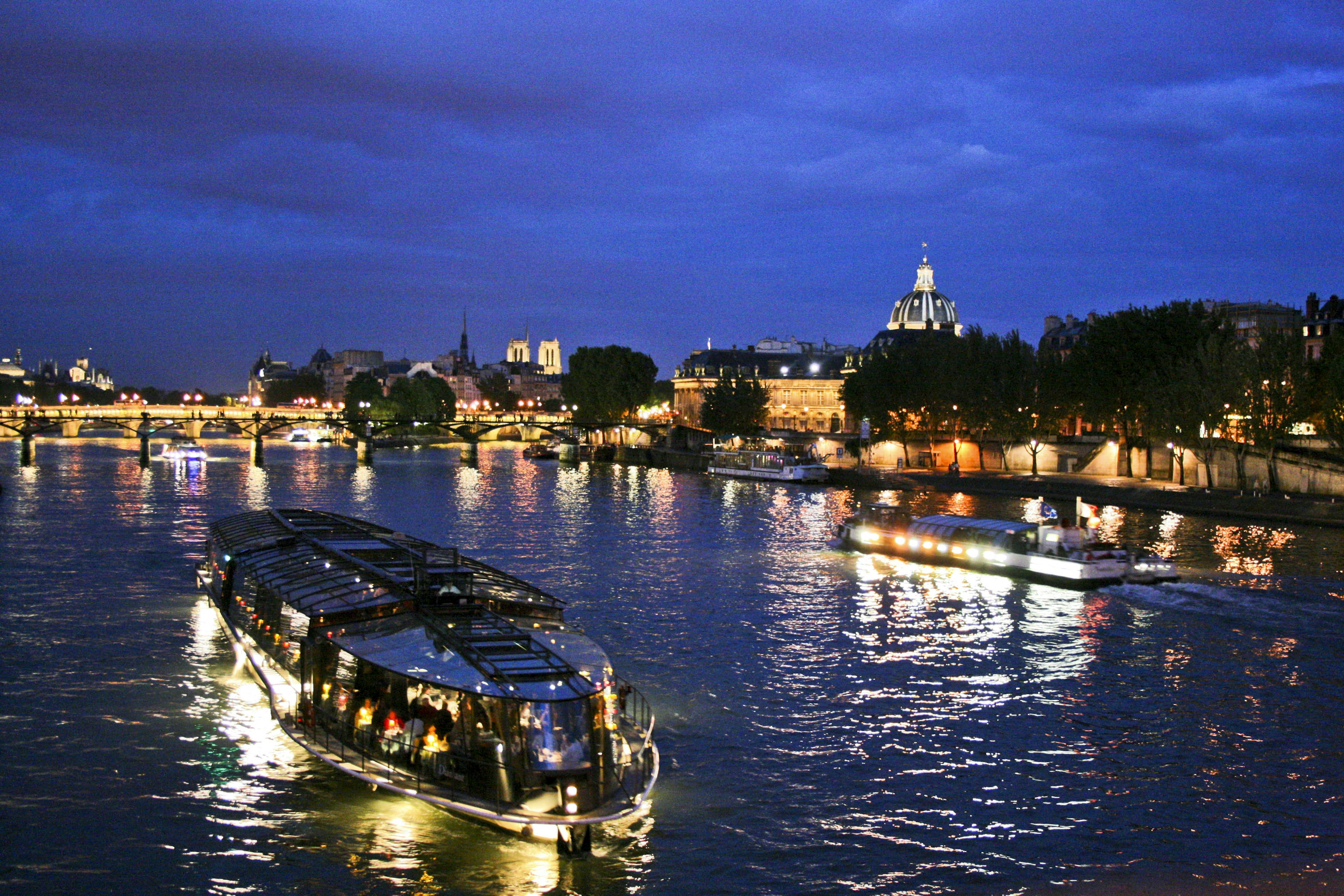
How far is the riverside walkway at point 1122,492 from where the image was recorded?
47.2 m

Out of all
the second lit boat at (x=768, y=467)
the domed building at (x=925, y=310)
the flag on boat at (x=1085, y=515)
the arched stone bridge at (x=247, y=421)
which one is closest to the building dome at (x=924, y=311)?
the domed building at (x=925, y=310)

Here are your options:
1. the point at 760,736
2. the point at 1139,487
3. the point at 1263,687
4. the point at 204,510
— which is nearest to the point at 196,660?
the point at 760,736

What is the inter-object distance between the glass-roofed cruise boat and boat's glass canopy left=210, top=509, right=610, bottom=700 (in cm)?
3

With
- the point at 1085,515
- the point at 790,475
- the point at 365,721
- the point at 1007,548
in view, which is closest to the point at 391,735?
the point at 365,721

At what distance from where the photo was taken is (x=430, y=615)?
51.9ft

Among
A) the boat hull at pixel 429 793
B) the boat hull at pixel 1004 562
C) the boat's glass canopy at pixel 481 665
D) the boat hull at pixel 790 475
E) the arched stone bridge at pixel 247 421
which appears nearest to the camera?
the boat hull at pixel 429 793

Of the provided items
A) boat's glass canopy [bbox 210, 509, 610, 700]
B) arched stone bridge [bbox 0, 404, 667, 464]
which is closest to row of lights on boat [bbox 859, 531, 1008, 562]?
boat's glass canopy [bbox 210, 509, 610, 700]

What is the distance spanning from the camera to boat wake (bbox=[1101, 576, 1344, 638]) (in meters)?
25.5

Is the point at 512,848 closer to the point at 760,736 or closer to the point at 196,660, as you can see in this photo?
the point at 760,736

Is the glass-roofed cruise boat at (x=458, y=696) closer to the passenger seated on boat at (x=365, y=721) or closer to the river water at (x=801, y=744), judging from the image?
the passenger seated on boat at (x=365, y=721)

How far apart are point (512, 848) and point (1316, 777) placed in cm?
1073

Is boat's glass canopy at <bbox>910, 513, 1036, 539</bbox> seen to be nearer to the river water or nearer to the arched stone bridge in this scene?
the river water

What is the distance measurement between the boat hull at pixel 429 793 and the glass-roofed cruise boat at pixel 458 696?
21 mm

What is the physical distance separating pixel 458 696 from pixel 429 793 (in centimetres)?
111
